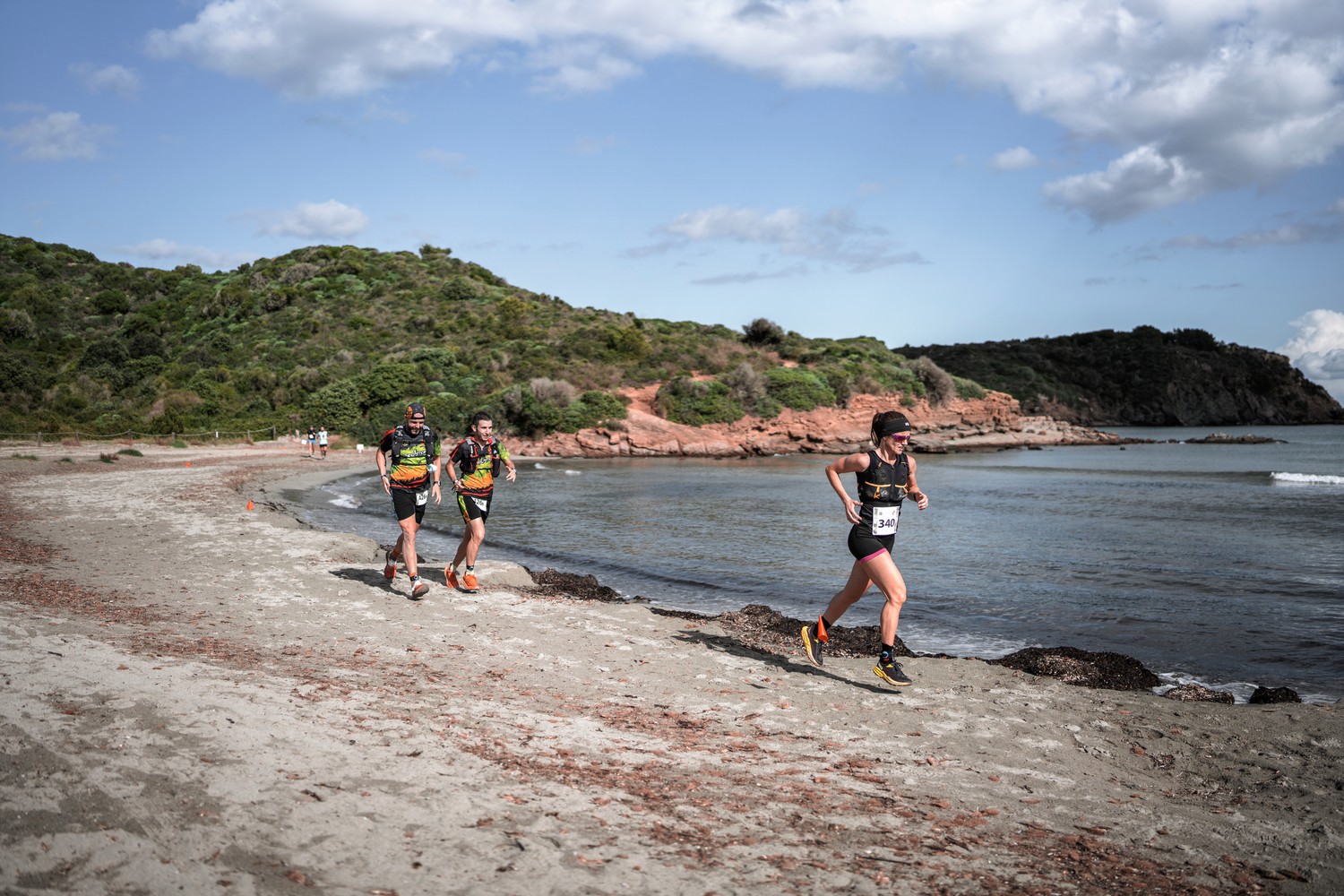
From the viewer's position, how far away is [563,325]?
6656cm

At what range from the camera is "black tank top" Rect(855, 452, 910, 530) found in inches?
264

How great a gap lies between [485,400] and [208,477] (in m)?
25.4

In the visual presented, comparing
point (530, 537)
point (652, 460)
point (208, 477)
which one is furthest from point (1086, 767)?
point (652, 460)

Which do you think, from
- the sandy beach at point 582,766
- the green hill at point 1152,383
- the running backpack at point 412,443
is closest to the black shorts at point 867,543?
the sandy beach at point 582,766

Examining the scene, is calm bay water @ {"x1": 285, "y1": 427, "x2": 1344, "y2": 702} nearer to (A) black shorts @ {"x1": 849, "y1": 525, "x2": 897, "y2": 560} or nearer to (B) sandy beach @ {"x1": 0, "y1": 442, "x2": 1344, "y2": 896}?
(B) sandy beach @ {"x1": 0, "y1": 442, "x2": 1344, "y2": 896}

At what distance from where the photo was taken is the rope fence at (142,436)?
39.1 m

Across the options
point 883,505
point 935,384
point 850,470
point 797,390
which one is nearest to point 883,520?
point 883,505

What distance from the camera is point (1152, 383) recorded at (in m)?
123

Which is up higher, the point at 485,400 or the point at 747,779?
the point at 485,400

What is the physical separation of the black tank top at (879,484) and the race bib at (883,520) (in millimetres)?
32

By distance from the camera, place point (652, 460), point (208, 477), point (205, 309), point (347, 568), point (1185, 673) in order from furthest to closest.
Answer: point (205, 309), point (652, 460), point (208, 477), point (347, 568), point (1185, 673)

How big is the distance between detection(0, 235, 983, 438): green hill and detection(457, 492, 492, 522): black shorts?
131 ft

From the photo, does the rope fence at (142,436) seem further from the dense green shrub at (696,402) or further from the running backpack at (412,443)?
the running backpack at (412,443)

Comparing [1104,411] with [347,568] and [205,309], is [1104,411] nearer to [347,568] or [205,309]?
[205,309]
